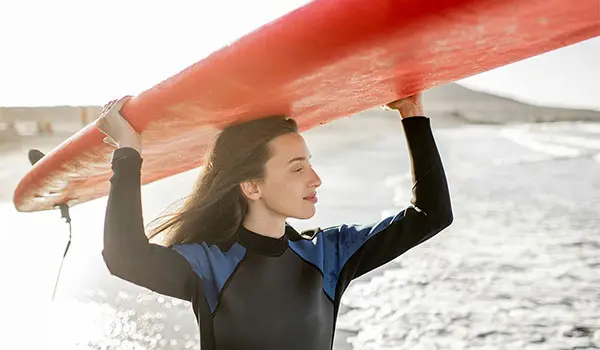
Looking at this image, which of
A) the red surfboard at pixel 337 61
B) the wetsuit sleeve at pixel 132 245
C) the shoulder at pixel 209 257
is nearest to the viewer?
the red surfboard at pixel 337 61

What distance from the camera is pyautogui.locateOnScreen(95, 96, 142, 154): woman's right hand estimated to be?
69.1 inches

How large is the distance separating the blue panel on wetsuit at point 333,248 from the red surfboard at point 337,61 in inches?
13.9

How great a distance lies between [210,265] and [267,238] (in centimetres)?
17

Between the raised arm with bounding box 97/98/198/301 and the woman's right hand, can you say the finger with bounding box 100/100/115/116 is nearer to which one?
the woman's right hand

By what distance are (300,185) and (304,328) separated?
35 cm

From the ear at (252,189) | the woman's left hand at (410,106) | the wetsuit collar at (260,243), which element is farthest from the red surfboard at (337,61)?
the wetsuit collar at (260,243)

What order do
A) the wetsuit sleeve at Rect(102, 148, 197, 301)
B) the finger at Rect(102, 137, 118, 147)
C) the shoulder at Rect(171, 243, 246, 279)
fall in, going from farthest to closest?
1. the finger at Rect(102, 137, 118, 147)
2. the shoulder at Rect(171, 243, 246, 279)
3. the wetsuit sleeve at Rect(102, 148, 197, 301)

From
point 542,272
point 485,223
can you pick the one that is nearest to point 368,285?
point 542,272

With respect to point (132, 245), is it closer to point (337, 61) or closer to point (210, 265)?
point (210, 265)

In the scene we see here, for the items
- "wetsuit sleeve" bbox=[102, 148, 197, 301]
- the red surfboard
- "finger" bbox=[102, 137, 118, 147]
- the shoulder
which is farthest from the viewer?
"finger" bbox=[102, 137, 118, 147]

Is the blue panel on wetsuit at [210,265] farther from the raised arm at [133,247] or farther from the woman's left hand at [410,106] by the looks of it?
the woman's left hand at [410,106]

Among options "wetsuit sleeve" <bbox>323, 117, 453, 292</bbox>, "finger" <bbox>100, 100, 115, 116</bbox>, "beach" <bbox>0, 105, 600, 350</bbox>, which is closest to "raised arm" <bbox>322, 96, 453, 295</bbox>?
"wetsuit sleeve" <bbox>323, 117, 453, 292</bbox>

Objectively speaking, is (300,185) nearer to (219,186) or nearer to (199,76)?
(219,186)

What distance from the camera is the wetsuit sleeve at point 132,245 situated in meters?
1.59
